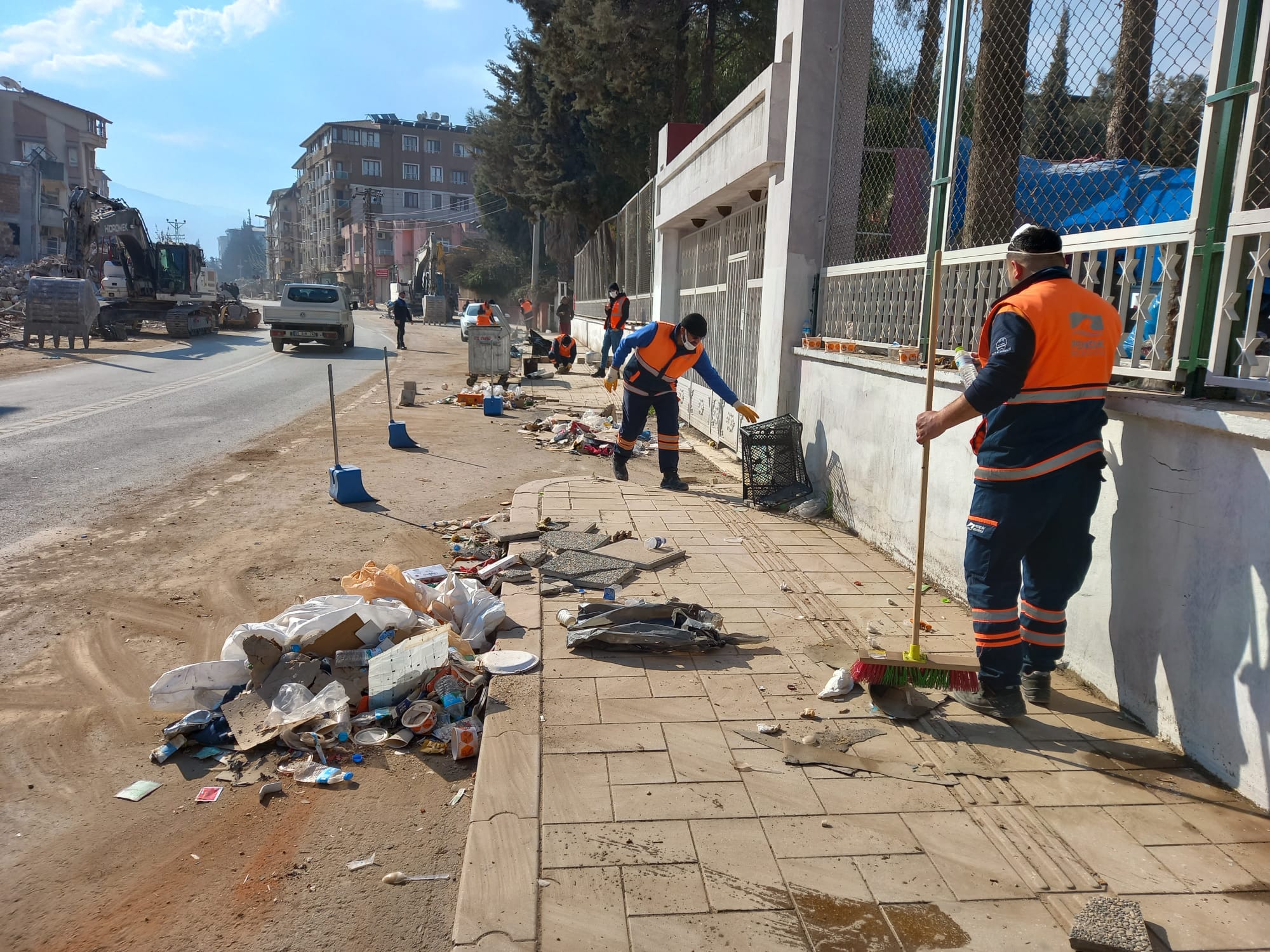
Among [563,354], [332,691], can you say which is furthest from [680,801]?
[563,354]

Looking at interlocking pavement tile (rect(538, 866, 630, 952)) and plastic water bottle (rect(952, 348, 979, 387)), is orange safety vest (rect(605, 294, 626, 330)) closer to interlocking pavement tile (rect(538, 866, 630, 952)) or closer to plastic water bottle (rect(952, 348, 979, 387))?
plastic water bottle (rect(952, 348, 979, 387))

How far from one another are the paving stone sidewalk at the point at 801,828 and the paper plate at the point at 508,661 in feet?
0.36

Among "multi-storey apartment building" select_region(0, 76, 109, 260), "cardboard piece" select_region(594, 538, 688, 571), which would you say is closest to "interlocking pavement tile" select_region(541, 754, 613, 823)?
"cardboard piece" select_region(594, 538, 688, 571)

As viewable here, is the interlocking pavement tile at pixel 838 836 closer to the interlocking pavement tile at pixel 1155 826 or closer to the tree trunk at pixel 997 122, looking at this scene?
the interlocking pavement tile at pixel 1155 826

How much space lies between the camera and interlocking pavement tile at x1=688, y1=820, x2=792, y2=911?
2510mm

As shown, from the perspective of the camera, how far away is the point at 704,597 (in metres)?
5.15

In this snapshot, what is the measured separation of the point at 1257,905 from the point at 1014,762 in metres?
0.89

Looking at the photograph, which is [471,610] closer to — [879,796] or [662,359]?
[879,796]

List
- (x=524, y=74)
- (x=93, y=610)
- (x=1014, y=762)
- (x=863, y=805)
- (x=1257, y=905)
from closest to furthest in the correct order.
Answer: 1. (x=1257, y=905)
2. (x=863, y=805)
3. (x=1014, y=762)
4. (x=93, y=610)
5. (x=524, y=74)

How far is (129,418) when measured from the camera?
39.1ft

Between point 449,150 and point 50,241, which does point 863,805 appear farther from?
point 449,150

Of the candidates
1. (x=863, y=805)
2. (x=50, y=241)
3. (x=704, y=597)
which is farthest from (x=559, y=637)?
(x=50, y=241)

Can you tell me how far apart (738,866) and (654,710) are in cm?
110

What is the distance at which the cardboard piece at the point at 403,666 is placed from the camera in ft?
12.7
